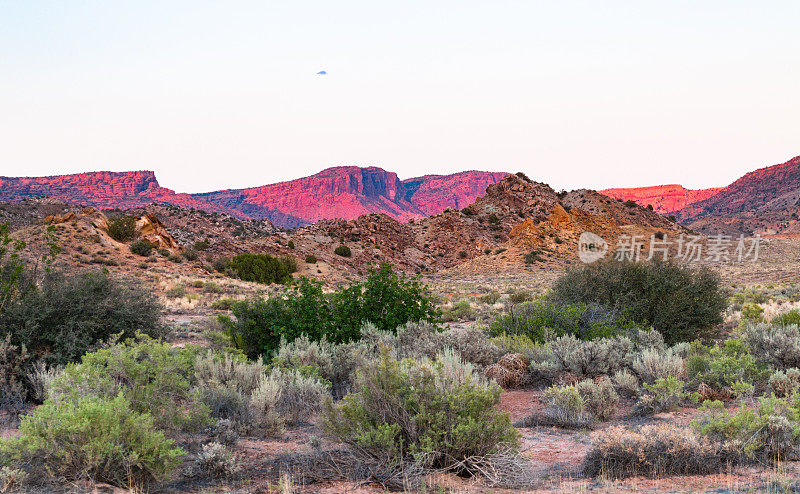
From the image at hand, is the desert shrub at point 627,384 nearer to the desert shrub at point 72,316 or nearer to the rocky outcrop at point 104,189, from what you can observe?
the desert shrub at point 72,316

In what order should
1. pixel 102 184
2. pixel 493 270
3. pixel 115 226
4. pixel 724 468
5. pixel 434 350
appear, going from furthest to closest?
pixel 102 184 → pixel 493 270 → pixel 115 226 → pixel 434 350 → pixel 724 468

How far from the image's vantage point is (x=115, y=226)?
37.1 meters

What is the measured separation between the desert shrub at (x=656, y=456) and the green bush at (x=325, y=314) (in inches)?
205

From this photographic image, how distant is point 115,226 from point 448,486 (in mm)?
38111

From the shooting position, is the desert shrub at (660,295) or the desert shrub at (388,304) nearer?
the desert shrub at (388,304)

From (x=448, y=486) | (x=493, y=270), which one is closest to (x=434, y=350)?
(x=448, y=486)

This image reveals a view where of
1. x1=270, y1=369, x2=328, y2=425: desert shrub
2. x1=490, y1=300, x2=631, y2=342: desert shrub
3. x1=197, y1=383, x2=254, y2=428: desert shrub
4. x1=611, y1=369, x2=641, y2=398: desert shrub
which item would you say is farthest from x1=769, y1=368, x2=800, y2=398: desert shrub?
x1=197, y1=383, x2=254, y2=428: desert shrub

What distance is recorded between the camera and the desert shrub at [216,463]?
473 cm

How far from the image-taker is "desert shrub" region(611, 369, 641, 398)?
739 cm

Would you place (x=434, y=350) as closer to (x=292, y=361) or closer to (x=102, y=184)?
(x=292, y=361)

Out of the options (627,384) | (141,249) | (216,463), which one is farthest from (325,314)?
(141,249)

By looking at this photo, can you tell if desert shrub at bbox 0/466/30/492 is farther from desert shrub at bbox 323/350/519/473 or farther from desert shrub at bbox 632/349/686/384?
desert shrub at bbox 632/349/686/384

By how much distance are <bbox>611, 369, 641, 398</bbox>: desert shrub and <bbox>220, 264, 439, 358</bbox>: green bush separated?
11.8 feet

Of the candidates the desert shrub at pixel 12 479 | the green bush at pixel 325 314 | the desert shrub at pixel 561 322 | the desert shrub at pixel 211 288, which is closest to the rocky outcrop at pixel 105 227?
the desert shrub at pixel 211 288
